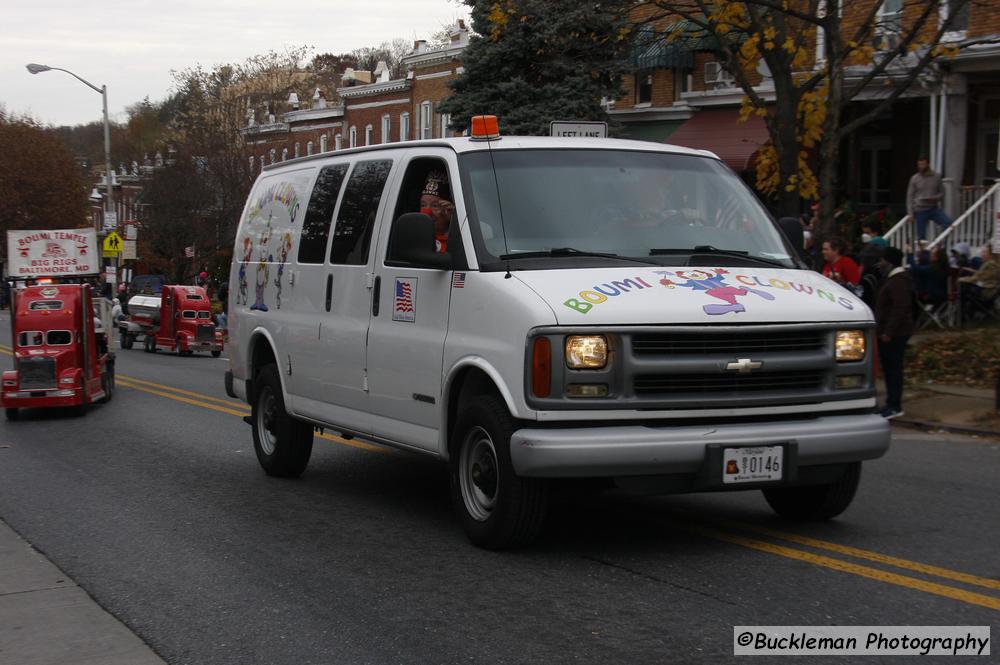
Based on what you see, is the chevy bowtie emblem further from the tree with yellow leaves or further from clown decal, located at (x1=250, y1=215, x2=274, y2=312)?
the tree with yellow leaves

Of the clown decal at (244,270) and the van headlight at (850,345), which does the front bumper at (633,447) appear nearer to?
the van headlight at (850,345)

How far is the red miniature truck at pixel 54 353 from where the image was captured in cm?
1650

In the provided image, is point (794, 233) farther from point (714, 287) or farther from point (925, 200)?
point (925, 200)

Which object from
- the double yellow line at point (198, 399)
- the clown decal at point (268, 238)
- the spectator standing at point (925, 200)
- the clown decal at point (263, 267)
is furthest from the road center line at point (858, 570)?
the spectator standing at point (925, 200)

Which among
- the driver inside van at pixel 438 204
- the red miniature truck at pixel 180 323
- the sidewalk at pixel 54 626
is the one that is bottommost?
the red miniature truck at pixel 180 323

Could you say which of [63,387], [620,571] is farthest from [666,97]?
[620,571]

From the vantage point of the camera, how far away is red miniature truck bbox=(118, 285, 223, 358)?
33.0m

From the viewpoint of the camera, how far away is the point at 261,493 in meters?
9.26

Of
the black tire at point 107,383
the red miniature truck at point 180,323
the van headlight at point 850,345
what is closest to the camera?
the van headlight at point 850,345

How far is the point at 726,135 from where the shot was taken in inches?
1163

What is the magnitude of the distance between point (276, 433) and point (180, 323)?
24520 millimetres

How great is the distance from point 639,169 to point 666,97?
27.1m

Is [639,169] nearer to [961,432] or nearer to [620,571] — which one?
[620,571]

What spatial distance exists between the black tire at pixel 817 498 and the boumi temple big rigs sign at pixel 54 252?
18570 mm
